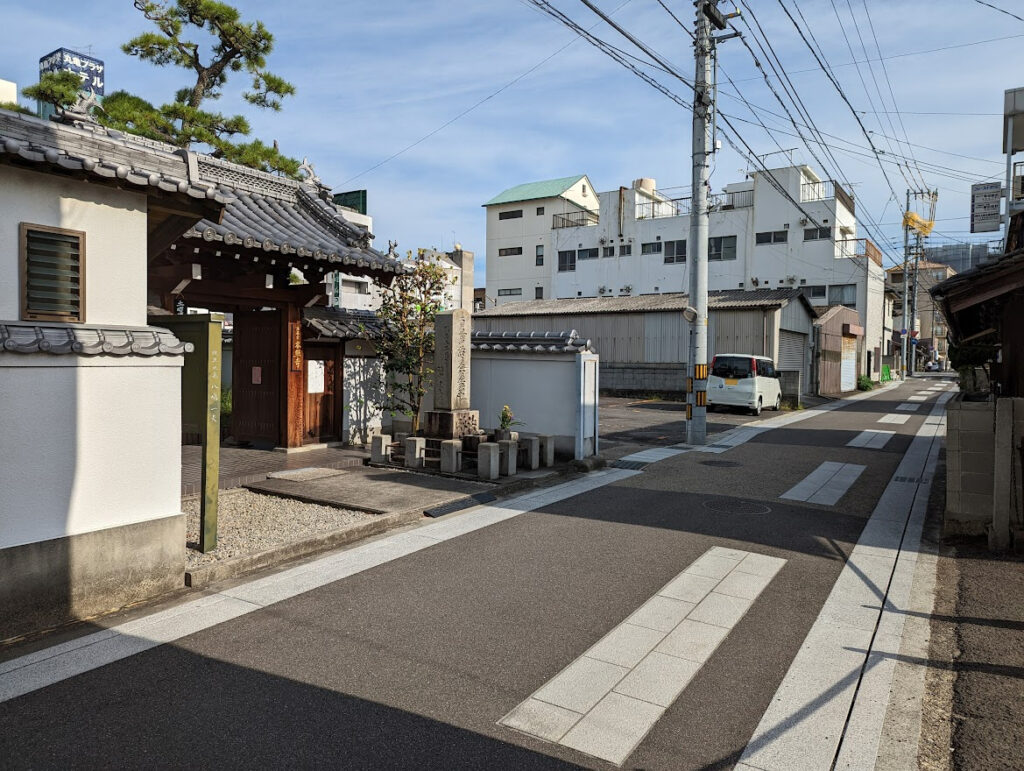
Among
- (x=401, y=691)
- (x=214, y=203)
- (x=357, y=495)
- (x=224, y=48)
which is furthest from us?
(x=224, y=48)

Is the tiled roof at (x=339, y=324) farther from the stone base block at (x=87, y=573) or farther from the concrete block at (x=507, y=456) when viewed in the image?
the stone base block at (x=87, y=573)

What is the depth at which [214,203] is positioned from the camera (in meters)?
5.94

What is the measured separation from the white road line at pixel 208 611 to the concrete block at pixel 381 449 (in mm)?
3405

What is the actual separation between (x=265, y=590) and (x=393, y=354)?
781 cm

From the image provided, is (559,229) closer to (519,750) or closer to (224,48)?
(224,48)

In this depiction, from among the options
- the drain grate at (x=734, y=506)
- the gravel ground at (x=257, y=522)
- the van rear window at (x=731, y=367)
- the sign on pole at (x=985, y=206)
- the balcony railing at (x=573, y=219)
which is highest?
the balcony railing at (x=573, y=219)

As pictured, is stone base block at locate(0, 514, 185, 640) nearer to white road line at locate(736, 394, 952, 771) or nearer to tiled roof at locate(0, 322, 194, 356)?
tiled roof at locate(0, 322, 194, 356)

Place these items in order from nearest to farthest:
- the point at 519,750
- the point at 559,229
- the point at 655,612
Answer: the point at 519,750
the point at 655,612
the point at 559,229

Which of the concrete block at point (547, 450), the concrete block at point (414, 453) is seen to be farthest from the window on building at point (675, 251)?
the concrete block at point (414, 453)

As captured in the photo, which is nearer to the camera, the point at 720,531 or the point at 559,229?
the point at 720,531

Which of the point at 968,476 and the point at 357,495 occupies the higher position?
the point at 968,476

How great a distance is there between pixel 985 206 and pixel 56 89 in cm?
3125

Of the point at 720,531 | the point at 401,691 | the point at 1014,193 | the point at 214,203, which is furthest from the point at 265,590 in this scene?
the point at 1014,193

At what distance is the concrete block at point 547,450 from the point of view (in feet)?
38.4
